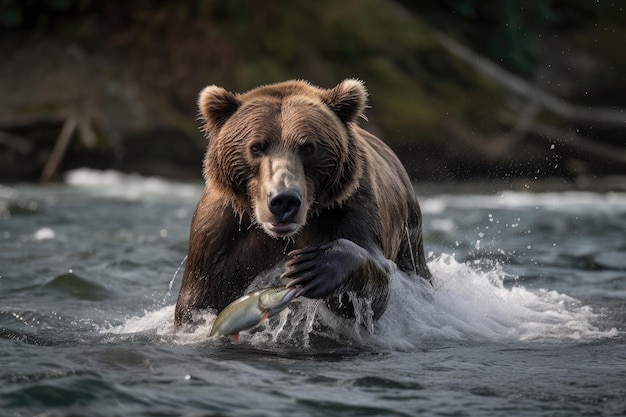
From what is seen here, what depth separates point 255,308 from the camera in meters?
5.03

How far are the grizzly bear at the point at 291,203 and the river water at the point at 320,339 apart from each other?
30 cm

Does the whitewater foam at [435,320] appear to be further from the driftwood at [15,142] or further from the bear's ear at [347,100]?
the driftwood at [15,142]

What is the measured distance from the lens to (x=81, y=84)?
16.0 metres

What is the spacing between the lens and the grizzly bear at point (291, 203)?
5.13m

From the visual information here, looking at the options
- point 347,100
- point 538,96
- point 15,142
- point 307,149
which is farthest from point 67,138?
point 307,149

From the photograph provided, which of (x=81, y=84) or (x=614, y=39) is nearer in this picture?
(x=81, y=84)

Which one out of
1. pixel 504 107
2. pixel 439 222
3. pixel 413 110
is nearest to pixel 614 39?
pixel 504 107

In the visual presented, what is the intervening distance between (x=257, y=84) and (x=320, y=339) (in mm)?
11117

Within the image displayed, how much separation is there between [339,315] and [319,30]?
12.4 m

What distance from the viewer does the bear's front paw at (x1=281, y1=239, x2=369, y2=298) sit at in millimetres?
5047

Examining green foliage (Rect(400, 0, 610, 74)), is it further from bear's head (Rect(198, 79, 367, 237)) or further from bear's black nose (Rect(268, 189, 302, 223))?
bear's black nose (Rect(268, 189, 302, 223))

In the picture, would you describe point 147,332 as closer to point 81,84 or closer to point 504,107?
point 81,84

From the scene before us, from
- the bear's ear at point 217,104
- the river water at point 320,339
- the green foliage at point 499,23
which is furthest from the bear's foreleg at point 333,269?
the green foliage at point 499,23

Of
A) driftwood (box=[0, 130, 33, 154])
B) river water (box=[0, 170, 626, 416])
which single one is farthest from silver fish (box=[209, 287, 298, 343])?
driftwood (box=[0, 130, 33, 154])
